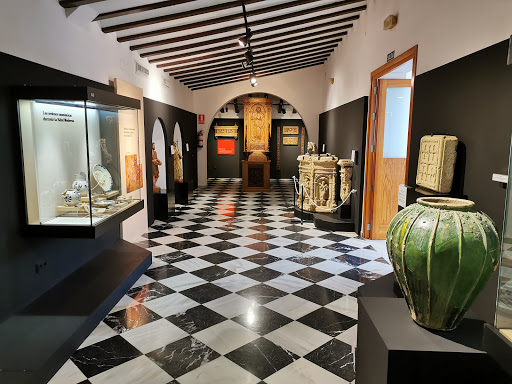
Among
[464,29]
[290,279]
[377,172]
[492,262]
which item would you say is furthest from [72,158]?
[377,172]

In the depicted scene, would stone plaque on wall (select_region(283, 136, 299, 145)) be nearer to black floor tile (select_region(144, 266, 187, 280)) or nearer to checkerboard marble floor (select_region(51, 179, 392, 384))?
checkerboard marble floor (select_region(51, 179, 392, 384))

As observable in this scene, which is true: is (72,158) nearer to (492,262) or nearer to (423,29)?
(492,262)

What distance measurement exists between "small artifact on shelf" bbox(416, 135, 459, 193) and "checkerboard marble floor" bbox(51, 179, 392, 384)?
1405 millimetres

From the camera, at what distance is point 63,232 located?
3248 millimetres

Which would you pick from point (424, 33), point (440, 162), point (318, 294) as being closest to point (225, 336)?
point (318, 294)

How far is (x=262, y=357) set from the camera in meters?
2.82

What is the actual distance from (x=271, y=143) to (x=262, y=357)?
43.2ft

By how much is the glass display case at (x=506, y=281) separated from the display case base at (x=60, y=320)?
2540 millimetres

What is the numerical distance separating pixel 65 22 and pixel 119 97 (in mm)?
→ 897

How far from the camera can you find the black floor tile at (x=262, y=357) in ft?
8.78

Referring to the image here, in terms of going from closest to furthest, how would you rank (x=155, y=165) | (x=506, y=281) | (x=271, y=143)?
1. (x=506, y=281)
2. (x=155, y=165)
3. (x=271, y=143)

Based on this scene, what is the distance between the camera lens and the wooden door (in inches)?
231

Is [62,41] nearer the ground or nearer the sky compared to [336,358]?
nearer the sky

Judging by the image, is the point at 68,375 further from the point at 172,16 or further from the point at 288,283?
the point at 172,16
